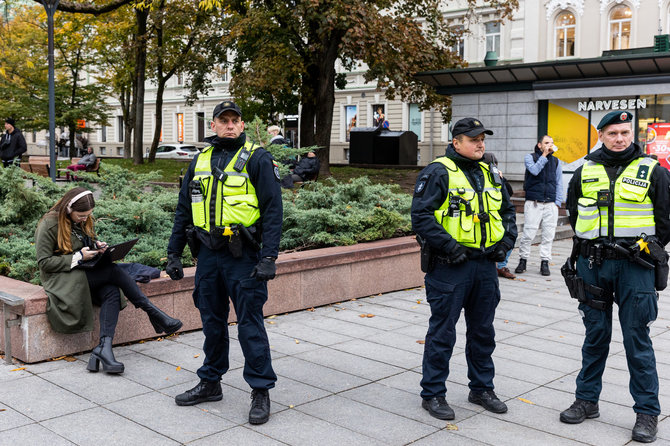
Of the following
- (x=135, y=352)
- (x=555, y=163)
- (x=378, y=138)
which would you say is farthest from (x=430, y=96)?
(x=135, y=352)

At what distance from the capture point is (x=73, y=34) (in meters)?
32.0

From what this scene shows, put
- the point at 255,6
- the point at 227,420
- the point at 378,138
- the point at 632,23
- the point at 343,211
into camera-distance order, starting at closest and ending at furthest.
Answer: the point at 227,420 < the point at 343,211 < the point at 255,6 < the point at 378,138 < the point at 632,23

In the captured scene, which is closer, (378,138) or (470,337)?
(470,337)

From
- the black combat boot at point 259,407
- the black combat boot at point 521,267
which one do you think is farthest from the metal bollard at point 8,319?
the black combat boot at point 521,267

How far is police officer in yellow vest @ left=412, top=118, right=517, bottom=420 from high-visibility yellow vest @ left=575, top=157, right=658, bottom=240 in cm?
56

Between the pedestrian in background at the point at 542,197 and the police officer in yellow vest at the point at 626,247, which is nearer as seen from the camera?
the police officer in yellow vest at the point at 626,247

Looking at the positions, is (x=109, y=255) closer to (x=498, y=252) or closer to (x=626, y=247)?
(x=498, y=252)

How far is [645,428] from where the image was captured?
14.7 ft

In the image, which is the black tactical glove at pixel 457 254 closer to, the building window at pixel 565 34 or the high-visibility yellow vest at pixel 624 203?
the high-visibility yellow vest at pixel 624 203

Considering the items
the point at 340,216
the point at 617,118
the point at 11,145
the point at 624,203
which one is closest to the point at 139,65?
A: the point at 11,145

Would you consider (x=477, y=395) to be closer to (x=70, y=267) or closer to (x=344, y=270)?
(x=70, y=267)

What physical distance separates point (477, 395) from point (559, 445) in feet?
2.61

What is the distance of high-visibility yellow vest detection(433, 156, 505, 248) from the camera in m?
4.85

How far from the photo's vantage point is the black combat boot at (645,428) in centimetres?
443
